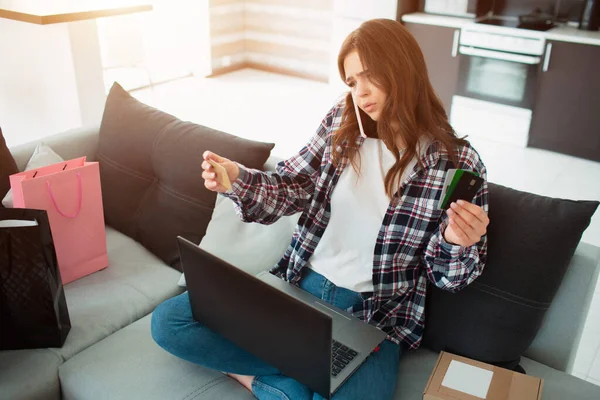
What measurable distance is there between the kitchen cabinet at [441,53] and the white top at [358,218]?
297cm

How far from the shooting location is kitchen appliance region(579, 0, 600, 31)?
3.76 metres

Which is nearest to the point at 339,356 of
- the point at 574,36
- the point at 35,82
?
the point at 35,82

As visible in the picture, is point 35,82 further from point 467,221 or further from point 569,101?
point 569,101

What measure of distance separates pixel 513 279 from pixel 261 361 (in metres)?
0.62

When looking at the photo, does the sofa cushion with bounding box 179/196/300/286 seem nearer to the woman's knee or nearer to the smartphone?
the woman's knee

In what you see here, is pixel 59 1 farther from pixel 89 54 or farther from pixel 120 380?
pixel 120 380

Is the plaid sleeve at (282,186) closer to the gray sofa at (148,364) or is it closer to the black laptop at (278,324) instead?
the black laptop at (278,324)

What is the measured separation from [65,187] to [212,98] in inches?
134

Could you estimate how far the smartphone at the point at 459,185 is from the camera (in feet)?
3.71

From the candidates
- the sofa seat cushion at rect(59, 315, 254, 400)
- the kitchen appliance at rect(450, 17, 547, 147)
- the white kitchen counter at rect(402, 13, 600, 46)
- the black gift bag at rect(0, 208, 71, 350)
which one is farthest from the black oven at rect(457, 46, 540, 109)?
the black gift bag at rect(0, 208, 71, 350)

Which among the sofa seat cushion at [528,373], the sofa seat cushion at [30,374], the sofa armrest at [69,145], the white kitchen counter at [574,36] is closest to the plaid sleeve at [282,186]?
the sofa seat cushion at [528,373]

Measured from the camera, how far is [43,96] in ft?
9.89

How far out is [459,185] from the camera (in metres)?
1.15

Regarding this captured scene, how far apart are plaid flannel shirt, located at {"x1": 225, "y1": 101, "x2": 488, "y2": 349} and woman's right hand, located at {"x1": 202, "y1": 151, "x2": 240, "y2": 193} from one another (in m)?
0.02
